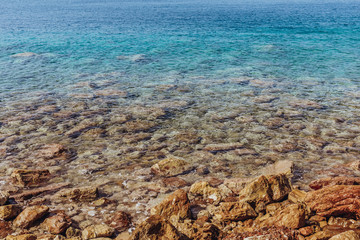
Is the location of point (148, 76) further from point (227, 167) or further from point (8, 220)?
point (8, 220)

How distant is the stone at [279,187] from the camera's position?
7039mm

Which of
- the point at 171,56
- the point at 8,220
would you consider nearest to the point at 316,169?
the point at 8,220

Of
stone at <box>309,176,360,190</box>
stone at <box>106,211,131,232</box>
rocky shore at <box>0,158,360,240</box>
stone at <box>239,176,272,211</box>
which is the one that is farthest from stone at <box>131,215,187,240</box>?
stone at <box>309,176,360,190</box>

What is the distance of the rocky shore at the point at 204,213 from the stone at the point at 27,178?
0.09m

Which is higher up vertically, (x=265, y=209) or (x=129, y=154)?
(x=265, y=209)

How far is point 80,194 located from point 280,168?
237 inches

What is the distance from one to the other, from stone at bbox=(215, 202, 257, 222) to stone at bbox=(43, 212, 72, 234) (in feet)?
11.2

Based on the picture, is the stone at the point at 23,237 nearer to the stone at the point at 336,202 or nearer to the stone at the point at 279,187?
the stone at the point at 279,187

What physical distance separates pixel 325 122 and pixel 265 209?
26.4ft

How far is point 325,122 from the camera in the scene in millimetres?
13180

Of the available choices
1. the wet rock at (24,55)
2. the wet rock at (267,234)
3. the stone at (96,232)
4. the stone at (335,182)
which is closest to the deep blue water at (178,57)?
the wet rock at (24,55)

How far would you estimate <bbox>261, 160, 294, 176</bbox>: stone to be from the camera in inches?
356

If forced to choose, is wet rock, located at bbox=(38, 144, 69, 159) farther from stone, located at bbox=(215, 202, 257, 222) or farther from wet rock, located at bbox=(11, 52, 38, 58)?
wet rock, located at bbox=(11, 52, 38, 58)

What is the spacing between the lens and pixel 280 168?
931 cm
